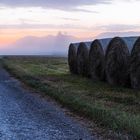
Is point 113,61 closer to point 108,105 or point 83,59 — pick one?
point 83,59

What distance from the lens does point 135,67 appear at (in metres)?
24.2

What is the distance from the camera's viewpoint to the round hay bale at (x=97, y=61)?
1211 inches

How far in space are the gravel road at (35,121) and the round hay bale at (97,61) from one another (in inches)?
392

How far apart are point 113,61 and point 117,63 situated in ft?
1.96

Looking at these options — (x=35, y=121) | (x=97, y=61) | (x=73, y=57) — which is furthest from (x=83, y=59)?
(x=35, y=121)

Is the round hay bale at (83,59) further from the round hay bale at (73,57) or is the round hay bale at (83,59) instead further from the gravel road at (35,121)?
the gravel road at (35,121)

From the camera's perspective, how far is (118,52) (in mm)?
27188

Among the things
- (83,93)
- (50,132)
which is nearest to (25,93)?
(83,93)

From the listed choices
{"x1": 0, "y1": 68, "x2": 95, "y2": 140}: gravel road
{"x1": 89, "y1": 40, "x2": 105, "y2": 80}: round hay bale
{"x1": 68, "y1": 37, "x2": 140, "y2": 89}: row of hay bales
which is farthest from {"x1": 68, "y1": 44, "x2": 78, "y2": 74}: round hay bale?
{"x1": 0, "y1": 68, "x2": 95, "y2": 140}: gravel road

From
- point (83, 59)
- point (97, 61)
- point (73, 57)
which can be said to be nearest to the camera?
point (97, 61)

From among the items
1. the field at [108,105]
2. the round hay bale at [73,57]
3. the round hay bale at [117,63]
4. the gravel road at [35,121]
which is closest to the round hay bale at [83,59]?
the round hay bale at [73,57]

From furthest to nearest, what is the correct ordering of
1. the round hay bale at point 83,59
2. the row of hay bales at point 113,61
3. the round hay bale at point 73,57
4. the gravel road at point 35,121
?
the round hay bale at point 73,57 < the round hay bale at point 83,59 < the row of hay bales at point 113,61 < the gravel road at point 35,121

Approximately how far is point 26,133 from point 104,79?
17801mm

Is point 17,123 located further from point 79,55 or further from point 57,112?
point 79,55
